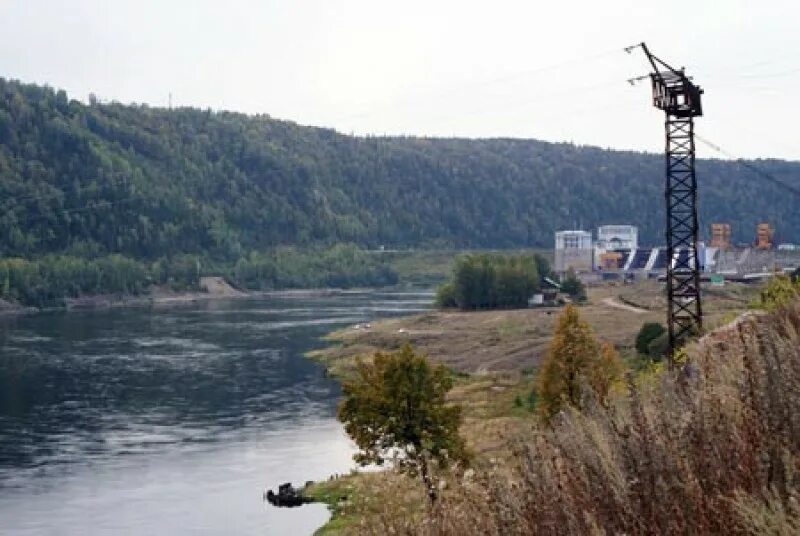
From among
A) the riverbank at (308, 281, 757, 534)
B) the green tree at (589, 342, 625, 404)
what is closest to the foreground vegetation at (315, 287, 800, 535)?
the green tree at (589, 342, 625, 404)

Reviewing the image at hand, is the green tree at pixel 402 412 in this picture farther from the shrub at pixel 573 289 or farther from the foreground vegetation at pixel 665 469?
the shrub at pixel 573 289

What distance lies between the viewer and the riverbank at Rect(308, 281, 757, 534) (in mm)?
40875

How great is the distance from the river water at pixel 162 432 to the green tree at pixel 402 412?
14.6 ft

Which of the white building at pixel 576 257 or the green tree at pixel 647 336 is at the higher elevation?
the white building at pixel 576 257

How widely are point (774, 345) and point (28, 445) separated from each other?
4748cm

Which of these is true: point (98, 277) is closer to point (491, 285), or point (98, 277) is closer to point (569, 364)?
point (491, 285)

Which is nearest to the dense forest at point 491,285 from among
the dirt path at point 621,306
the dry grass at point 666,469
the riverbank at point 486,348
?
the riverbank at point 486,348

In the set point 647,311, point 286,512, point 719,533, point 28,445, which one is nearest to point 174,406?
point 28,445

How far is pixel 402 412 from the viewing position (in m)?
34.9

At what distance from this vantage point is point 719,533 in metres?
5.96

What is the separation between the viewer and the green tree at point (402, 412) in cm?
3466

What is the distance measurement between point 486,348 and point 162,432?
3737 cm

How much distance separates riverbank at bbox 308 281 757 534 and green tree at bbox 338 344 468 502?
1851 mm

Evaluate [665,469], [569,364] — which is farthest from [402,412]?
[665,469]
